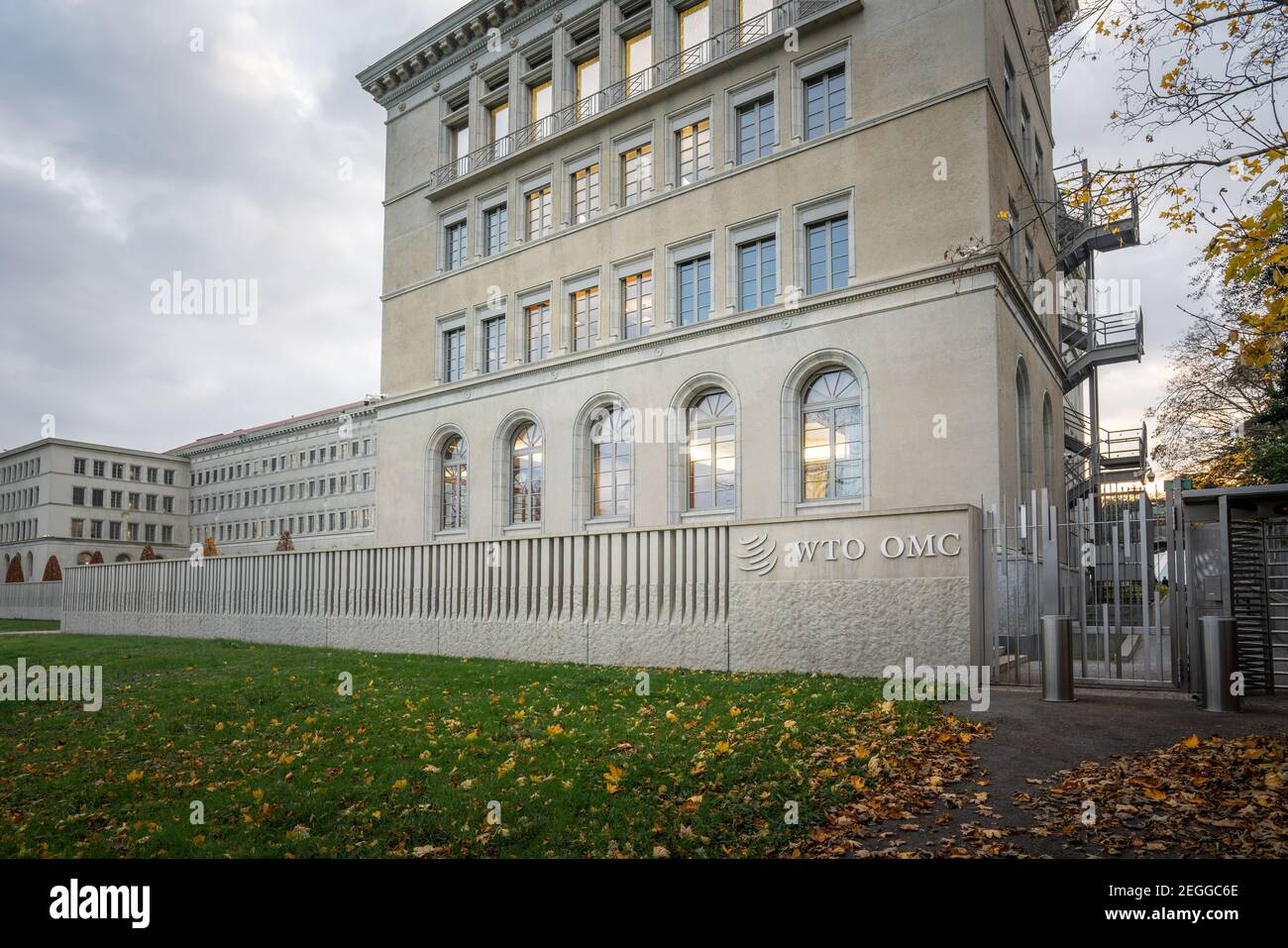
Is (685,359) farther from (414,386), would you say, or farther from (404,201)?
(404,201)

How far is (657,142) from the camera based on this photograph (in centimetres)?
2719

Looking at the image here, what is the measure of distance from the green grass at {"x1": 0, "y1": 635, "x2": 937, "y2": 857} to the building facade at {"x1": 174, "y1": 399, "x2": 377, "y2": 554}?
2552 inches

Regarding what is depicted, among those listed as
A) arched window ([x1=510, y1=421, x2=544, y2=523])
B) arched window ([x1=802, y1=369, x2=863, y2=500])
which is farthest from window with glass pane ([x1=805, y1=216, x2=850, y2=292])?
arched window ([x1=510, y1=421, x2=544, y2=523])

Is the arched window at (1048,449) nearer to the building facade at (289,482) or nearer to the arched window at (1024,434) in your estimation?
the arched window at (1024,434)

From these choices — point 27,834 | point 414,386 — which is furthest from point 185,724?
point 414,386

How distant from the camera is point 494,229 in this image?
32.6 meters

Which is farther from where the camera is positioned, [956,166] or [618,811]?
[956,166]

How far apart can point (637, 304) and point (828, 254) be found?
258 inches

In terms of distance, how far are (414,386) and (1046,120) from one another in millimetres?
24473

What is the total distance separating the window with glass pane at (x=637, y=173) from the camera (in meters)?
27.8

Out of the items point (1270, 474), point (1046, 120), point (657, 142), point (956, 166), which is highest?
point (1046, 120)

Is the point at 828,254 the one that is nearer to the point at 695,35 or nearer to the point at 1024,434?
the point at 1024,434

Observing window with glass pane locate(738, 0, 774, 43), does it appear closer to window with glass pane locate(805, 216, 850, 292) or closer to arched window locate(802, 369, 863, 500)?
window with glass pane locate(805, 216, 850, 292)
